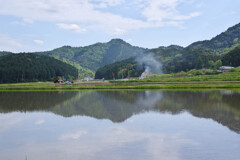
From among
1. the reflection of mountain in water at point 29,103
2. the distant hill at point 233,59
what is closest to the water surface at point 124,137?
the reflection of mountain in water at point 29,103

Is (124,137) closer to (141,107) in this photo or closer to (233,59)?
(141,107)

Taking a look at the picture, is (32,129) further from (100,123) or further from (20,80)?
(20,80)

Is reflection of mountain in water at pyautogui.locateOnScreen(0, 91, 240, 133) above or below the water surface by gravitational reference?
above

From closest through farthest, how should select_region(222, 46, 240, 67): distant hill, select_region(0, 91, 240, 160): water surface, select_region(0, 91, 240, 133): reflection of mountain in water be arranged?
select_region(0, 91, 240, 160): water surface
select_region(0, 91, 240, 133): reflection of mountain in water
select_region(222, 46, 240, 67): distant hill

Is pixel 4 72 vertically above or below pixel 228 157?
above

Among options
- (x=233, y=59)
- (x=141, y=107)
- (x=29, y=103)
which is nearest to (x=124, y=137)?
(x=141, y=107)

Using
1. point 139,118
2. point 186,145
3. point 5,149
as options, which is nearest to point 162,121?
point 139,118

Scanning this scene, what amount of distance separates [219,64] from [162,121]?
174177 mm

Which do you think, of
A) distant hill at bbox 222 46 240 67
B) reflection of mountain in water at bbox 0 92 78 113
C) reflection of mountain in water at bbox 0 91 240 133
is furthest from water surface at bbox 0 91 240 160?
distant hill at bbox 222 46 240 67

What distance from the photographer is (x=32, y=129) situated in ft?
76.6

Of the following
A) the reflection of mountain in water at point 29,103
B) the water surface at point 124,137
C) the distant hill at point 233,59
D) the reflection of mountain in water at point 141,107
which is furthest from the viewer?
the distant hill at point 233,59

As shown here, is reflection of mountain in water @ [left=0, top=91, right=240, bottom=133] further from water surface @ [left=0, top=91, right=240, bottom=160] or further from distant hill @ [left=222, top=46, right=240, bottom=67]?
distant hill @ [left=222, top=46, right=240, bottom=67]

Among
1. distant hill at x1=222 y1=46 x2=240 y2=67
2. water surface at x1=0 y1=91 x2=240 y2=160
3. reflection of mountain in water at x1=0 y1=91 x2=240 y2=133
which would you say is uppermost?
distant hill at x1=222 y1=46 x2=240 y2=67

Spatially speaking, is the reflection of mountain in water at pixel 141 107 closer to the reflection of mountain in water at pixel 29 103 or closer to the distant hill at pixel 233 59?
the reflection of mountain in water at pixel 29 103
